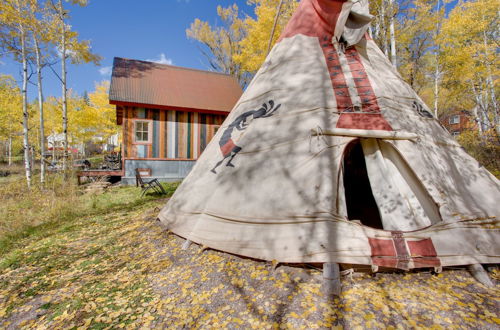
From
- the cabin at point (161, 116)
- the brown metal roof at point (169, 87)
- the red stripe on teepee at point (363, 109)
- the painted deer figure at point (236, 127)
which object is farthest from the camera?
the brown metal roof at point (169, 87)

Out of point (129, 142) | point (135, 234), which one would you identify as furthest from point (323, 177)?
point (129, 142)

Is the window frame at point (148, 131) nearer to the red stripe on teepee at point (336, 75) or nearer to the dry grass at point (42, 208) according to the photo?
the dry grass at point (42, 208)

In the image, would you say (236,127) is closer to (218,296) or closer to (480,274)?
(218,296)

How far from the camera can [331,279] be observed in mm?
2410

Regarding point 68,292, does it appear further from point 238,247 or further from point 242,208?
point 242,208

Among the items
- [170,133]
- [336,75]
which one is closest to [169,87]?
[170,133]

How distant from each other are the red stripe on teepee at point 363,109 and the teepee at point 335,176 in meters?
0.02

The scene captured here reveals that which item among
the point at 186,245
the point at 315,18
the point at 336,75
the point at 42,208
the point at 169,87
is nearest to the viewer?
the point at 186,245

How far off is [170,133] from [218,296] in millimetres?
10069

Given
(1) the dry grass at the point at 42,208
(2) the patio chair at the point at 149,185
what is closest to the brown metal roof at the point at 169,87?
(2) the patio chair at the point at 149,185

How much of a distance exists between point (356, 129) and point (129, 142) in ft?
33.8

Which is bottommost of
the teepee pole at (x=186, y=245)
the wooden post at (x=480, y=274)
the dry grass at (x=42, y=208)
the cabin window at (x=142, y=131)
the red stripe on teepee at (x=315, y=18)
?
the dry grass at (x=42, y=208)

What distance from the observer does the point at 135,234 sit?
4.40 m

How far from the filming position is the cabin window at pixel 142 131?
35.6 ft
